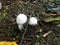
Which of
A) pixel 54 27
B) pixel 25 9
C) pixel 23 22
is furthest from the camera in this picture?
pixel 25 9

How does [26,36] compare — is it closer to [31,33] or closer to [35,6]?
[31,33]

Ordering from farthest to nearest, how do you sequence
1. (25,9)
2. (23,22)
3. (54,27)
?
1. (25,9)
2. (54,27)
3. (23,22)

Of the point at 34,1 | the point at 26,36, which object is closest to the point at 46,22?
the point at 26,36

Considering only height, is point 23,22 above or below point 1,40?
above

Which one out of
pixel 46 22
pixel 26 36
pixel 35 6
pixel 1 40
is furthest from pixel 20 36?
pixel 35 6

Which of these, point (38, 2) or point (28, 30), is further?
point (38, 2)

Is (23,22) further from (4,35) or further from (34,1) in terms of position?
(34,1)
